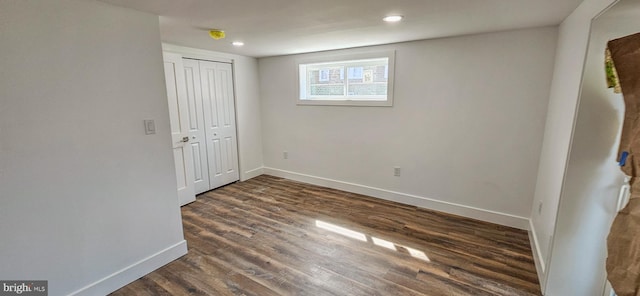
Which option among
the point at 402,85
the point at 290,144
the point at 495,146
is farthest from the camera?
the point at 290,144

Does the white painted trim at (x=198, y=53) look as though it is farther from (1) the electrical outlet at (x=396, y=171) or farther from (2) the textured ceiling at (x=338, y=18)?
(1) the electrical outlet at (x=396, y=171)

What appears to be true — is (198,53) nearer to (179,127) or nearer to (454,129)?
(179,127)

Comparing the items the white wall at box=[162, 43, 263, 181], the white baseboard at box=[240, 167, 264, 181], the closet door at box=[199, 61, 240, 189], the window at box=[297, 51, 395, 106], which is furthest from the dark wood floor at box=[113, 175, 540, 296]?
the window at box=[297, 51, 395, 106]

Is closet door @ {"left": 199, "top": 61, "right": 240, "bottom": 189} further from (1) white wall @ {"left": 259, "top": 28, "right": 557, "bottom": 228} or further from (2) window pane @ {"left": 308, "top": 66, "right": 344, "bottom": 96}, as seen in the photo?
(2) window pane @ {"left": 308, "top": 66, "right": 344, "bottom": 96}

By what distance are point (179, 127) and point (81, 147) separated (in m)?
1.69

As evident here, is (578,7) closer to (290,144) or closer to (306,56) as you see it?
(306,56)

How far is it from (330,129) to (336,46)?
116cm

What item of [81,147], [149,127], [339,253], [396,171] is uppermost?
[149,127]

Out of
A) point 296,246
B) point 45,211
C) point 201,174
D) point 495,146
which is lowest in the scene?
point 296,246

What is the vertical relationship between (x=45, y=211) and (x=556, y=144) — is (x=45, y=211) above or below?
below

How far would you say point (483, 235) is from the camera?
2670 mm

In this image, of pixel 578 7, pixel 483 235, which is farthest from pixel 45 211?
pixel 578 7

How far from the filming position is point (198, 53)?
3459 millimetres

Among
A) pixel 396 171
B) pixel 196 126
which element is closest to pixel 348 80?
pixel 396 171
